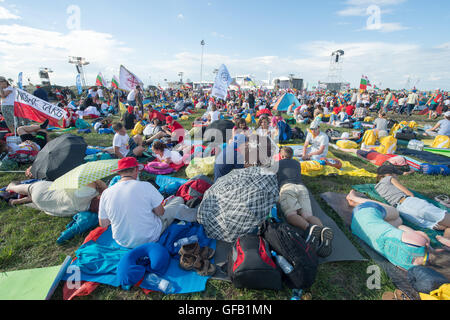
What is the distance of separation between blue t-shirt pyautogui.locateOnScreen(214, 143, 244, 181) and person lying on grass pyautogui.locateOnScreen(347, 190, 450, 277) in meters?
2.28

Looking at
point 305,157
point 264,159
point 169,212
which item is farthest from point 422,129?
point 169,212

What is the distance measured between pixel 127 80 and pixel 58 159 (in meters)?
9.11

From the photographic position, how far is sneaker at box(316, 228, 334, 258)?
280cm

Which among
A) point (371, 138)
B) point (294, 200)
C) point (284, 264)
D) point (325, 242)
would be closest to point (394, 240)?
point (325, 242)

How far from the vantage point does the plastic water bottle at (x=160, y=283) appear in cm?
242

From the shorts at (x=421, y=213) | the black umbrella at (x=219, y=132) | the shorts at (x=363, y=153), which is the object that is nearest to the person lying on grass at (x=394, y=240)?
the shorts at (x=421, y=213)

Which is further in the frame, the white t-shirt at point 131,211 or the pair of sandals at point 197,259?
the pair of sandals at point 197,259

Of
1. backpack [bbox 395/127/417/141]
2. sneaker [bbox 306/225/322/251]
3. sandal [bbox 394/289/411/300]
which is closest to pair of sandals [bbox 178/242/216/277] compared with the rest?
sneaker [bbox 306/225/322/251]

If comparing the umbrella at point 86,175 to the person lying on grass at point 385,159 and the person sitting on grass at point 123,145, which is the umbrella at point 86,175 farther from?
the person lying on grass at point 385,159

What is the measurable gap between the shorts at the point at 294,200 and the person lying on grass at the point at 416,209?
173cm

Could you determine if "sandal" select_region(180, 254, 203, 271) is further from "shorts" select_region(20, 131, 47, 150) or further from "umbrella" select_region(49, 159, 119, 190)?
"shorts" select_region(20, 131, 47, 150)
